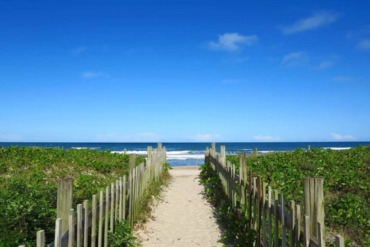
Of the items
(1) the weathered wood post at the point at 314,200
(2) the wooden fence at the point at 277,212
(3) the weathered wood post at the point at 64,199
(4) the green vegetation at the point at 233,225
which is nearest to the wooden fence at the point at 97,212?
(3) the weathered wood post at the point at 64,199

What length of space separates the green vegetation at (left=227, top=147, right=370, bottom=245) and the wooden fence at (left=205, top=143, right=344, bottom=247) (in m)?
1.65

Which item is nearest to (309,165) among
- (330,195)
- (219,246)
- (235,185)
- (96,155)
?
(330,195)

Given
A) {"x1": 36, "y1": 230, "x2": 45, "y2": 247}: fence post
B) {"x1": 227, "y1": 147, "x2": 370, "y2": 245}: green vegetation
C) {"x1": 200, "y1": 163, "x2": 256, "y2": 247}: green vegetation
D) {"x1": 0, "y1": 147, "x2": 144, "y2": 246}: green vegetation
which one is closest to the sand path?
{"x1": 200, "y1": 163, "x2": 256, "y2": 247}: green vegetation

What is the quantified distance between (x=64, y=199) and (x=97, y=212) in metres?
1.57

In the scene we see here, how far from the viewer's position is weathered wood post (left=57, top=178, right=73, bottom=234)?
4305 millimetres

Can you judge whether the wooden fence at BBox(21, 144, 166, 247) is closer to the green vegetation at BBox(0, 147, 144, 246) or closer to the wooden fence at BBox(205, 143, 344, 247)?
the green vegetation at BBox(0, 147, 144, 246)

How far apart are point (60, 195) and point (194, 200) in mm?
8988

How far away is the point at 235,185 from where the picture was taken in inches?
364

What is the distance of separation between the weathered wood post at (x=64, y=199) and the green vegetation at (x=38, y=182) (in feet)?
2.95

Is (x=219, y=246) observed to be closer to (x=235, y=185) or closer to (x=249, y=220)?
(x=249, y=220)

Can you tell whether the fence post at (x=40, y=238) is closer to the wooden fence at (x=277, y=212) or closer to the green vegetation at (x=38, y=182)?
the green vegetation at (x=38, y=182)

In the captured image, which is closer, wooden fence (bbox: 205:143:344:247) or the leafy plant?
wooden fence (bbox: 205:143:344:247)

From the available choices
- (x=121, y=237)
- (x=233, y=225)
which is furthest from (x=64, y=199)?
(x=233, y=225)

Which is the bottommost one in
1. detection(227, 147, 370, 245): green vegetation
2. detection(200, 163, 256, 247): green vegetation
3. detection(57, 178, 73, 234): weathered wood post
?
detection(200, 163, 256, 247): green vegetation
